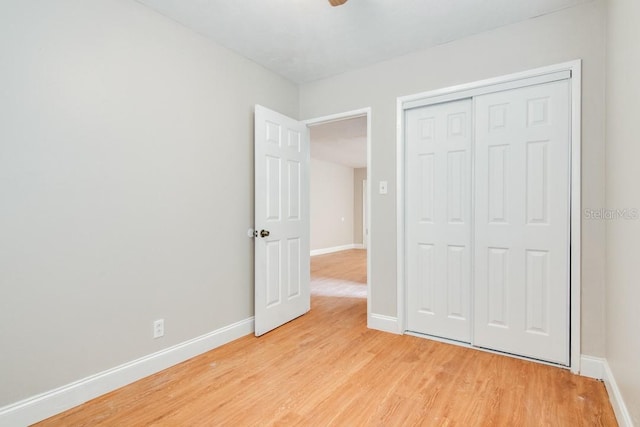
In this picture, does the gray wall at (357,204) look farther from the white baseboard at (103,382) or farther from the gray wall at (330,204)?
the white baseboard at (103,382)

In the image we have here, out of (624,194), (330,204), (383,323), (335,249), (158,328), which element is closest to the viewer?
(624,194)

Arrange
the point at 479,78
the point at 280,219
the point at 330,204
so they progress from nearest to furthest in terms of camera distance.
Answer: the point at 479,78 < the point at 280,219 < the point at 330,204

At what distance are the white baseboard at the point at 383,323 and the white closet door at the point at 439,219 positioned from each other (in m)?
0.12

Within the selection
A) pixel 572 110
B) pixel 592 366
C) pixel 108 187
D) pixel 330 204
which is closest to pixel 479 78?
pixel 572 110

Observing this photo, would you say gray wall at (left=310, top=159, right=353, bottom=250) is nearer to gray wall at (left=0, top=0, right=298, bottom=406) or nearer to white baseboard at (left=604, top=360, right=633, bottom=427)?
gray wall at (left=0, top=0, right=298, bottom=406)

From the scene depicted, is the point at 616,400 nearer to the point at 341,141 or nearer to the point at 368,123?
the point at 368,123

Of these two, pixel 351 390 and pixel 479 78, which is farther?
pixel 479 78

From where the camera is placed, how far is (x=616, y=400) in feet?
5.59

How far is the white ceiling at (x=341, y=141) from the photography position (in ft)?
15.9

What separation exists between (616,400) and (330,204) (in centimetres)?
755

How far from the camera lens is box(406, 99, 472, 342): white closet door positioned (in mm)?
2629

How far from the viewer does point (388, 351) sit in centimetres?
253

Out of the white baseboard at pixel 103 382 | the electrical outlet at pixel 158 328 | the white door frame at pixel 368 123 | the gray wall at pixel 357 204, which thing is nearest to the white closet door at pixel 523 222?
the white door frame at pixel 368 123

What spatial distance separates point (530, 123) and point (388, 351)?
6.54 ft
